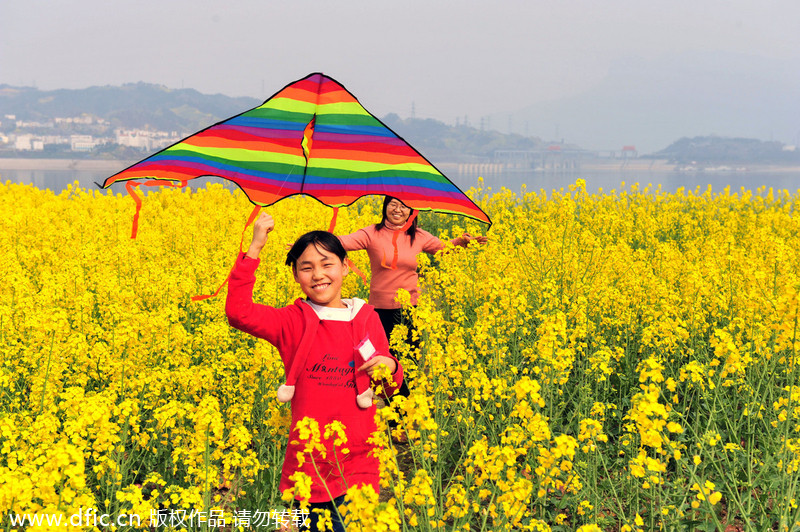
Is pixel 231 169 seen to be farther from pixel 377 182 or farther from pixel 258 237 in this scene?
pixel 258 237

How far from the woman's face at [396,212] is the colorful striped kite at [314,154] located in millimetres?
1027

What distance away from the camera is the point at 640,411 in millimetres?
2178

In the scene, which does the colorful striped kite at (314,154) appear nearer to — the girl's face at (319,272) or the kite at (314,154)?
the kite at (314,154)

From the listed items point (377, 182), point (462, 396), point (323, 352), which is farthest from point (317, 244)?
point (462, 396)

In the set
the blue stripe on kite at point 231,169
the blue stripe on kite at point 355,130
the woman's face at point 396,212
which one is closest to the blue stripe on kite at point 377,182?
the blue stripe on kite at point 231,169

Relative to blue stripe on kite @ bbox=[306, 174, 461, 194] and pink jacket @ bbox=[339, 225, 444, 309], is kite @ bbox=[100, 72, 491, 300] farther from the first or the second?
pink jacket @ bbox=[339, 225, 444, 309]

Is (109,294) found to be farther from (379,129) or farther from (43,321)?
(379,129)

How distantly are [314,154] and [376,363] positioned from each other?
1.80 meters

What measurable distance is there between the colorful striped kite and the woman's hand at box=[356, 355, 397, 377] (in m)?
1.38

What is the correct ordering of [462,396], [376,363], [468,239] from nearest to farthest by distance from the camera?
[376,363] → [462,396] → [468,239]

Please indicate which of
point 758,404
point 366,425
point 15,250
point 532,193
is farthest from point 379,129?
point 532,193

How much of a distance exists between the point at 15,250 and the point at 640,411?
8005mm

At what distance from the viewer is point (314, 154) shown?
13.3 ft

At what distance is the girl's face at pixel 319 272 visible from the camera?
9.29ft
